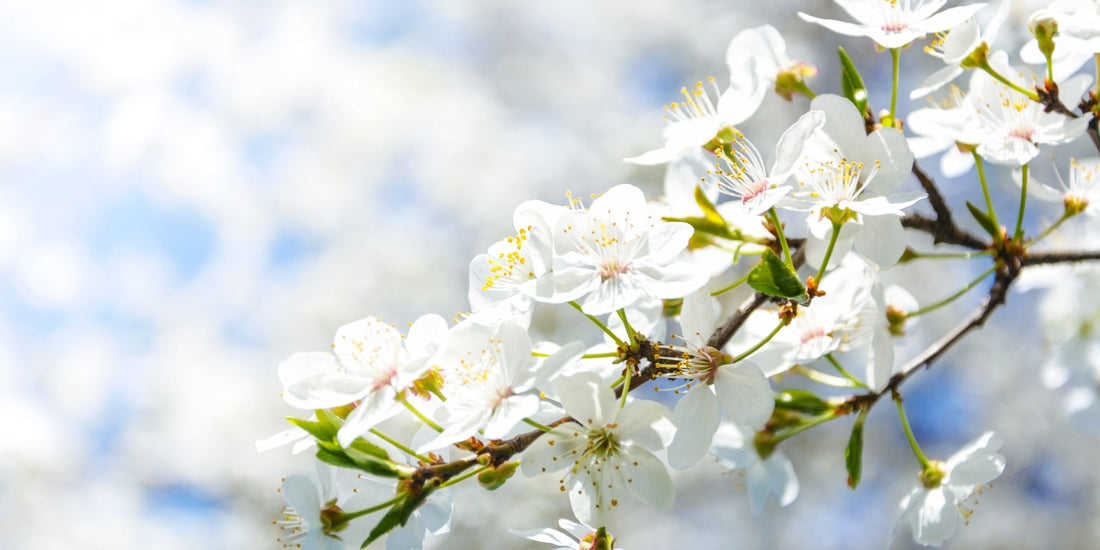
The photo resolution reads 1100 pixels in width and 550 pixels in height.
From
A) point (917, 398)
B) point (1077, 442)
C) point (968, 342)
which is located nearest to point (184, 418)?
point (917, 398)

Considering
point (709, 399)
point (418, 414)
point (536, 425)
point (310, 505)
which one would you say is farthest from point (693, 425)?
point (310, 505)

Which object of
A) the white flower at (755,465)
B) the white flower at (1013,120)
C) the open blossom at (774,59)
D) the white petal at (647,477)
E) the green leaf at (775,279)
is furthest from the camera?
the white flower at (755,465)

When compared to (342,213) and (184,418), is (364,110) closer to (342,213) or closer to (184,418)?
(342,213)

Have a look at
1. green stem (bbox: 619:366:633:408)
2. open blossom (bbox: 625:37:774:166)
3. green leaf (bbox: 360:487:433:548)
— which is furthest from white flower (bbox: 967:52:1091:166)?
green leaf (bbox: 360:487:433:548)

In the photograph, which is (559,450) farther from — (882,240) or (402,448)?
(882,240)

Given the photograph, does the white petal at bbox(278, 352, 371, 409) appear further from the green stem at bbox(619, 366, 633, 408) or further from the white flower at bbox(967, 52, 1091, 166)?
the white flower at bbox(967, 52, 1091, 166)

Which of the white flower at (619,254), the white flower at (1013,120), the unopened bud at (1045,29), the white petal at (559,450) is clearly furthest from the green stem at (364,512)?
the unopened bud at (1045,29)

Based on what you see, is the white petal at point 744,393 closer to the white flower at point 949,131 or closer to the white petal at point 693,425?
the white petal at point 693,425
